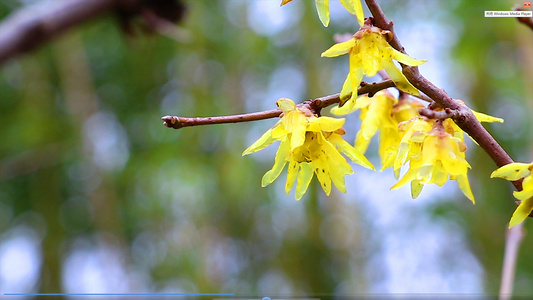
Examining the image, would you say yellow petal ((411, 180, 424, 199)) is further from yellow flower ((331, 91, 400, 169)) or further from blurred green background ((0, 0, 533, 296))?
blurred green background ((0, 0, 533, 296))

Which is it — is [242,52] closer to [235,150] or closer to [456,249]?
[235,150]

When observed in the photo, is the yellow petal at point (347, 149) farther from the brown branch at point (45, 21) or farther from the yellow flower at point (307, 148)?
the brown branch at point (45, 21)

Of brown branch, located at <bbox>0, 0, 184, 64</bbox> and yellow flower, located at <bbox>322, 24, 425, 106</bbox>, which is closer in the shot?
yellow flower, located at <bbox>322, 24, 425, 106</bbox>

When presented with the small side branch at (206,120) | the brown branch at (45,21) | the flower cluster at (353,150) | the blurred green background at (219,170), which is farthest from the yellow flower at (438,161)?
the blurred green background at (219,170)

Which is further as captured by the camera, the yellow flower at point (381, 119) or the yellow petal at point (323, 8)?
the yellow flower at point (381, 119)

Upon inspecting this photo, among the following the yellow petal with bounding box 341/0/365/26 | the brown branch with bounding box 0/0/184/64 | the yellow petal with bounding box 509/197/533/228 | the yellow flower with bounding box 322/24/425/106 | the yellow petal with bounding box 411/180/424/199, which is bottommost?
the yellow petal with bounding box 509/197/533/228

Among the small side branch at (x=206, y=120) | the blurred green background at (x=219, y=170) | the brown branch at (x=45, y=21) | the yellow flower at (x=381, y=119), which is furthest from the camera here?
the blurred green background at (x=219, y=170)

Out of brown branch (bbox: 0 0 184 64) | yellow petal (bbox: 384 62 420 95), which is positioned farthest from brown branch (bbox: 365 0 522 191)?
brown branch (bbox: 0 0 184 64)
